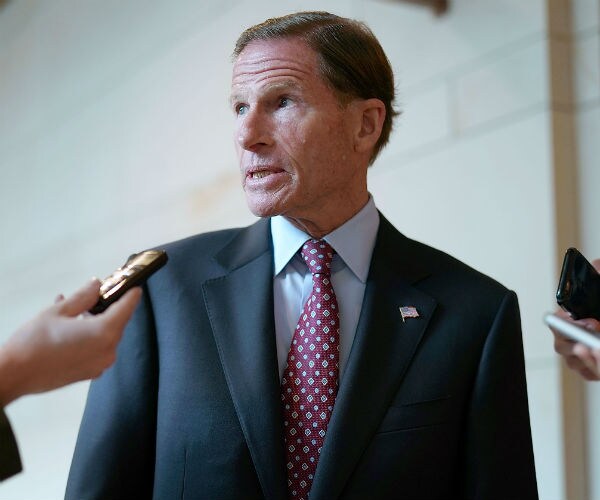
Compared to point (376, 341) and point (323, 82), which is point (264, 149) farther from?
point (376, 341)

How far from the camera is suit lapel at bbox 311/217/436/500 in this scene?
2.49 m

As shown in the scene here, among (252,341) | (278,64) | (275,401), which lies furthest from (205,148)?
(275,401)

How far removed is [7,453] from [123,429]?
27.3 inches

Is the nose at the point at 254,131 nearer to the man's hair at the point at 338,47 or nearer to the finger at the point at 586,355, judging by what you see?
the man's hair at the point at 338,47

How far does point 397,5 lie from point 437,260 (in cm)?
231

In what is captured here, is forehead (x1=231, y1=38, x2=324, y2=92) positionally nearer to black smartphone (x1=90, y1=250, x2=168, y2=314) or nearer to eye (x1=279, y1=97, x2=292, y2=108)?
eye (x1=279, y1=97, x2=292, y2=108)

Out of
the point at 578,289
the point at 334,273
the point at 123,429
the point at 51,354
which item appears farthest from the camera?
the point at 334,273

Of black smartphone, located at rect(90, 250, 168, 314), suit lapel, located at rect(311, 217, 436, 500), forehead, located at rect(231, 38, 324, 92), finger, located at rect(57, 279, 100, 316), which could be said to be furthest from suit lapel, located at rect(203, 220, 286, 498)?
finger, located at rect(57, 279, 100, 316)

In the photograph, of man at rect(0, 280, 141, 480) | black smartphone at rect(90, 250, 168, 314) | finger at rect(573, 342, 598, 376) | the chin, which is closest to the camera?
man at rect(0, 280, 141, 480)

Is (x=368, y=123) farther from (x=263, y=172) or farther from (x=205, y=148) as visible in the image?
(x=205, y=148)

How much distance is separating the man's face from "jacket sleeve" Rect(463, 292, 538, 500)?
548 millimetres

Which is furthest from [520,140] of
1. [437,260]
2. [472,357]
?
[472,357]

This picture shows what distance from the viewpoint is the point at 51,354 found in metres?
1.84

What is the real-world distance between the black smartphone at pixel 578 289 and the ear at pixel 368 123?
698mm
